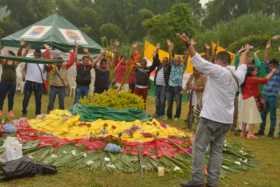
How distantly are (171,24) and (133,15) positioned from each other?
29452 millimetres

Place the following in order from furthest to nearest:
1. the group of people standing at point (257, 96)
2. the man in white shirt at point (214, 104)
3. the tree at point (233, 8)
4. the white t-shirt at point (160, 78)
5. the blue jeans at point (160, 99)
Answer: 1. the tree at point (233, 8)
2. the blue jeans at point (160, 99)
3. the white t-shirt at point (160, 78)
4. the group of people standing at point (257, 96)
5. the man in white shirt at point (214, 104)

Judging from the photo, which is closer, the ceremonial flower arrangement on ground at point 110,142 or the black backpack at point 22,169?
the black backpack at point 22,169

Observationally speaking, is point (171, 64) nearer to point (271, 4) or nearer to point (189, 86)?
point (189, 86)

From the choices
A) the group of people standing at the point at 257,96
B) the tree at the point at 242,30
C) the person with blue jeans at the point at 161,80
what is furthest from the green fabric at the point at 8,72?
the tree at the point at 242,30

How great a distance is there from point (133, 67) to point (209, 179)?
836 cm

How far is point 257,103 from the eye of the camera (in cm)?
1270

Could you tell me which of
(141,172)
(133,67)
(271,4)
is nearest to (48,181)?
(141,172)

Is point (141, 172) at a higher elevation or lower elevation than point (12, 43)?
lower

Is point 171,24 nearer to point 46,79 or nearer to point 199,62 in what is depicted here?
point 46,79

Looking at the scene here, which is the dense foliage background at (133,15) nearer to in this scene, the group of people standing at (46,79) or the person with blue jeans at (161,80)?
the person with blue jeans at (161,80)

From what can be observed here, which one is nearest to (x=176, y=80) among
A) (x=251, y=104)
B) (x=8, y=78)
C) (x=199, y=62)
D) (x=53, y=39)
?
(x=251, y=104)

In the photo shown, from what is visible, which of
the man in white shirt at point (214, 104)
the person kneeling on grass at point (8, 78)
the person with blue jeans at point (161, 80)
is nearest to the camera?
the man in white shirt at point (214, 104)

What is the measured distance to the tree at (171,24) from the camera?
43906 millimetres

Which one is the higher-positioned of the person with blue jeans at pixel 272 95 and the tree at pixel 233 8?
the tree at pixel 233 8
